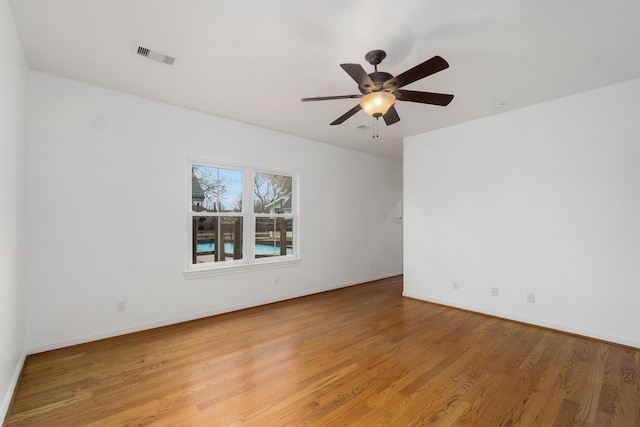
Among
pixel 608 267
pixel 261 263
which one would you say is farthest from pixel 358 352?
pixel 608 267

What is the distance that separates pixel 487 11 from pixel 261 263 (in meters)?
3.93

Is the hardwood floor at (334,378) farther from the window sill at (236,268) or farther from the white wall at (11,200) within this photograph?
the window sill at (236,268)

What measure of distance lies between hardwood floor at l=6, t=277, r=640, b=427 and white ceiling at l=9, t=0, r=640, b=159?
9.20 feet


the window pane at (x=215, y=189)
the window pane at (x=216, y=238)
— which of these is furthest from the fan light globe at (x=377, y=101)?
the window pane at (x=216, y=238)

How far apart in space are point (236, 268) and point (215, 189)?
1.20 metres

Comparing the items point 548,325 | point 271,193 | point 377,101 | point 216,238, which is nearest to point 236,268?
point 216,238

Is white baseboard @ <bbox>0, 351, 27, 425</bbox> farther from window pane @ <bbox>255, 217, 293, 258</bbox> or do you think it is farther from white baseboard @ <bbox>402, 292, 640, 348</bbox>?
white baseboard @ <bbox>402, 292, 640, 348</bbox>

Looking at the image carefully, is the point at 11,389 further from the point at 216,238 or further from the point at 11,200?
the point at 216,238

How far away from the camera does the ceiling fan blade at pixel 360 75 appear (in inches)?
76.8

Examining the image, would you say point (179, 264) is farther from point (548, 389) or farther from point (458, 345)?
point (548, 389)

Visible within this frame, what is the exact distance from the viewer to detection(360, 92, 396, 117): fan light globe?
2.28 meters

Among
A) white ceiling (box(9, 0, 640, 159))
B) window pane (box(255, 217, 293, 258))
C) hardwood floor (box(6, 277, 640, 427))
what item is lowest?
hardwood floor (box(6, 277, 640, 427))

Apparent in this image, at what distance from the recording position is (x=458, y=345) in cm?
304

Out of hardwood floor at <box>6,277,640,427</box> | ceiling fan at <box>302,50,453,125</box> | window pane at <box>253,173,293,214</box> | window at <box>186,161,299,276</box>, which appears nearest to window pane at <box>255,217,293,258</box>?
window at <box>186,161,299,276</box>
